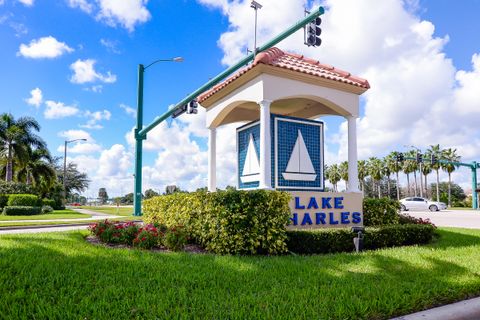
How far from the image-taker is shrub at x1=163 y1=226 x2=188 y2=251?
758 centimetres

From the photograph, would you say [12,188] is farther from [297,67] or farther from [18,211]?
[297,67]

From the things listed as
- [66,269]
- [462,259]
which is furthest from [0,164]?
[462,259]

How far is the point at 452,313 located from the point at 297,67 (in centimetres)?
651

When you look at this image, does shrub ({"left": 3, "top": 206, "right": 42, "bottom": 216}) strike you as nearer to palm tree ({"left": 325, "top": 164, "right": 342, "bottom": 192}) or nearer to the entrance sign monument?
the entrance sign monument

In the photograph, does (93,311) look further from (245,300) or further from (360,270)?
(360,270)

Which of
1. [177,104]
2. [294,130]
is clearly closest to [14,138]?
[177,104]

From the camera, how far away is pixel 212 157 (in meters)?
11.5

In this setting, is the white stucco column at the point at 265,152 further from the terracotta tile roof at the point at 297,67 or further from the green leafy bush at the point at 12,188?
the green leafy bush at the point at 12,188

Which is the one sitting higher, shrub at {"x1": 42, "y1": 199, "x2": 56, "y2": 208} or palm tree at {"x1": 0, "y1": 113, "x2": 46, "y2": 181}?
palm tree at {"x1": 0, "y1": 113, "x2": 46, "y2": 181}

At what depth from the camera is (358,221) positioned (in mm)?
9547

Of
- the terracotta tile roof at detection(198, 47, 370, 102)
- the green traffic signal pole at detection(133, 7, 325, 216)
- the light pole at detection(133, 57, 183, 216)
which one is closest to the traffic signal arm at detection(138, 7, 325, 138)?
the green traffic signal pole at detection(133, 7, 325, 216)

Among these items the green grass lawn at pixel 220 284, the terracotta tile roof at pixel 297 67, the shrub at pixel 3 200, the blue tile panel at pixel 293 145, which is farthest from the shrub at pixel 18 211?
the blue tile panel at pixel 293 145

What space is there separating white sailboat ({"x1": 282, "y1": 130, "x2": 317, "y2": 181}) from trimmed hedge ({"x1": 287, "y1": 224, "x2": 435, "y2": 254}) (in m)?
2.17

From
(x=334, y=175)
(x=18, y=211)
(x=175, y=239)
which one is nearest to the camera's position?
(x=175, y=239)
